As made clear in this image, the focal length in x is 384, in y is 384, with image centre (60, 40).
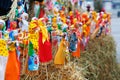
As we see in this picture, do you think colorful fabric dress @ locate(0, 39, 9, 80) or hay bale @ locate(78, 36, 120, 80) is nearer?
colorful fabric dress @ locate(0, 39, 9, 80)

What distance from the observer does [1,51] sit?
219cm

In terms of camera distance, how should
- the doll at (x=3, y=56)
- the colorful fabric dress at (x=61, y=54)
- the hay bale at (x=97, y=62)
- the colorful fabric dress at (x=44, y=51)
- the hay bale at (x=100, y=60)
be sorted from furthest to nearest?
1. the hay bale at (x=100, y=60)
2. the hay bale at (x=97, y=62)
3. the colorful fabric dress at (x=61, y=54)
4. the colorful fabric dress at (x=44, y=51)
5. the doll at (x=3, y=56)

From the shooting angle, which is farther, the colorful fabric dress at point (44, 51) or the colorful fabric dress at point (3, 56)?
the colorful fabric dress at point (44, 51)

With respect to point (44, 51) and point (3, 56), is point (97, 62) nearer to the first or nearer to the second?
point (44, 51)

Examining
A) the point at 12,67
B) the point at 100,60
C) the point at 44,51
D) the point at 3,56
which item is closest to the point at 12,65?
the point at 12,67

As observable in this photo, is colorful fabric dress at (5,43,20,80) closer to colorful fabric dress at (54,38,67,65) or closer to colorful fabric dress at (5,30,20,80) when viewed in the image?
colorful fabric dress at (5,30,20,80)

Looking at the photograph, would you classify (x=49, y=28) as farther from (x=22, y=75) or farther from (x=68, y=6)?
Answer: (x=68, y=6)

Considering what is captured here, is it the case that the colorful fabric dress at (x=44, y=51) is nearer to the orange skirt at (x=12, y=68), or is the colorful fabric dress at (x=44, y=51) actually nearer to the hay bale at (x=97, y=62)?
the hay bale at (x=97, y=62)

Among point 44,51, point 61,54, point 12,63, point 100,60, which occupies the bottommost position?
point 100,60

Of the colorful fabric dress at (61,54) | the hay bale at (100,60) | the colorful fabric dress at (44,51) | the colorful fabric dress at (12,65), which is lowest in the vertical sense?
the hay bale at (100,60)

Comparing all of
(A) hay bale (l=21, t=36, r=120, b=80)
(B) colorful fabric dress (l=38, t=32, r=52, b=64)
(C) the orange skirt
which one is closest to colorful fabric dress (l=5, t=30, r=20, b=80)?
(C) the orange skirt

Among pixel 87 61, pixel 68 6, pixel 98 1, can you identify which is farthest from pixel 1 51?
pixel 98 1

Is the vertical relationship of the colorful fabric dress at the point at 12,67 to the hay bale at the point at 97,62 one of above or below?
above

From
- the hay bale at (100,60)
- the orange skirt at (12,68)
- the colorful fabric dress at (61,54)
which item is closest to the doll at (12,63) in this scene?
the orange skirt at (12,68)
